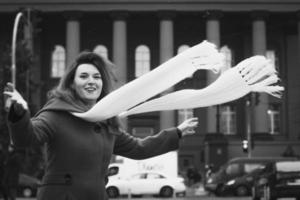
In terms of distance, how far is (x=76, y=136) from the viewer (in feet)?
13.5

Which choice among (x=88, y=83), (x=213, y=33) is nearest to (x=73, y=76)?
(x=88, y=83)

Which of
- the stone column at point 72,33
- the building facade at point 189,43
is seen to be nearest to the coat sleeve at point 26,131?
the building facade at point 189,43

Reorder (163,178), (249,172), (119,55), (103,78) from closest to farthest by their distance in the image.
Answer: (103,78) → (163,178) → (249,172) → (119,55)

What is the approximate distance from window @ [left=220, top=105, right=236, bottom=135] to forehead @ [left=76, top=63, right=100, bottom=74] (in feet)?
207

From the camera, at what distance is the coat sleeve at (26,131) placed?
369cm

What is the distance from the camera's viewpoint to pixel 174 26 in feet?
223

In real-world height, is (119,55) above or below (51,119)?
above

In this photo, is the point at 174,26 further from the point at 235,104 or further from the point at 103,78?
the point at 103,78

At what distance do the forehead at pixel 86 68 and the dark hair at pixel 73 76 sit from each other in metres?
0.03

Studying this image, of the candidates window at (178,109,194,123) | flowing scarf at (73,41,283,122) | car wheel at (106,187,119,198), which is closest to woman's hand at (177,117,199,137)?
flowing scarf at (73,41,283,122)

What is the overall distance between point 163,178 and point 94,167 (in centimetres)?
3069

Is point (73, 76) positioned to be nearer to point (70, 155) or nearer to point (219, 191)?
point (70, 155)

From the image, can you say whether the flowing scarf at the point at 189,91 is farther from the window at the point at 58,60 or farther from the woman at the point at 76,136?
the window at the point at 58,60

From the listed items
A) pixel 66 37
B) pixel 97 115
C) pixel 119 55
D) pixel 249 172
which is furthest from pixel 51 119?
pixel 66 37
